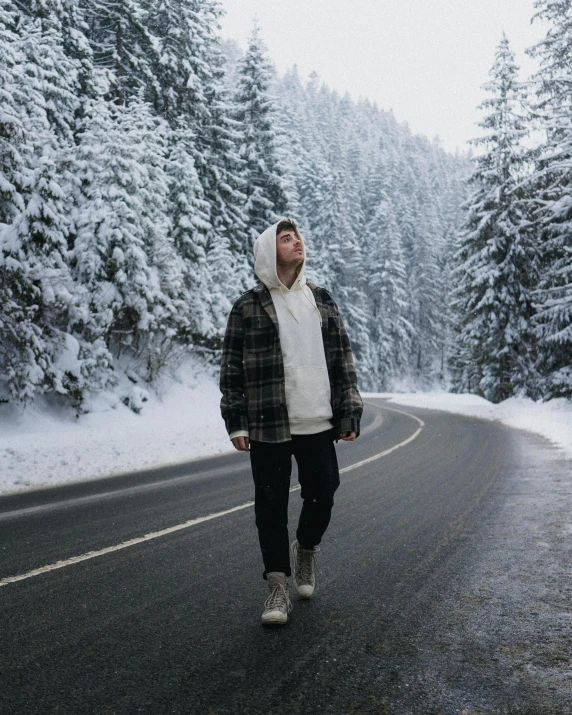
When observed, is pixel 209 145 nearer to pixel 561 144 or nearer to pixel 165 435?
pixel 561 144

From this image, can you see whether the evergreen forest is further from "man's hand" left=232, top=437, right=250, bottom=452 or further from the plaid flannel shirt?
"man's hand" left=232, top=437, right=250, bottom=452

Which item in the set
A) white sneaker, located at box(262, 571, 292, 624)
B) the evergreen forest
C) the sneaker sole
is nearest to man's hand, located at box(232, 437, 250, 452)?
white sneaker, located at box(262, 571, 292, 624)

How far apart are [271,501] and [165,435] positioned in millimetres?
11155

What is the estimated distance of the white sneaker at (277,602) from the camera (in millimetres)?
3414

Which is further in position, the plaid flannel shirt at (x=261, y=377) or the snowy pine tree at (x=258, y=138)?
the snowy pine tree at (x=258, y=138)

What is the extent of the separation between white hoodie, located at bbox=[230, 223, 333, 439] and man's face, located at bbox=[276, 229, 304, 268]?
67mm

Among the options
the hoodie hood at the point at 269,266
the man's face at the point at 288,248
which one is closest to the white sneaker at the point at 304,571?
the hoodie hood at the point at 269,266

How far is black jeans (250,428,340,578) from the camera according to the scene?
361 cm

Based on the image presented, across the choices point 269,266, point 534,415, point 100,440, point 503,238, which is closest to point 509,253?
point 503,238

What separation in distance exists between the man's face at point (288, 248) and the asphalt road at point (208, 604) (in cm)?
214

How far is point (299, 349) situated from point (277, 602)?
4.83 feet

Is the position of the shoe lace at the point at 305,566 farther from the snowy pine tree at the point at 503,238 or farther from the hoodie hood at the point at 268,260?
the snowy pine tree at the point at 503,238

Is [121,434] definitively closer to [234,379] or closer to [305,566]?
[305,566]

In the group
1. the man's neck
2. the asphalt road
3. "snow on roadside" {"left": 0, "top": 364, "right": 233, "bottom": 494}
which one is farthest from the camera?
"snow on roadside" {"left": 0, "top": 364, "right": 233, "bottom": 494}
